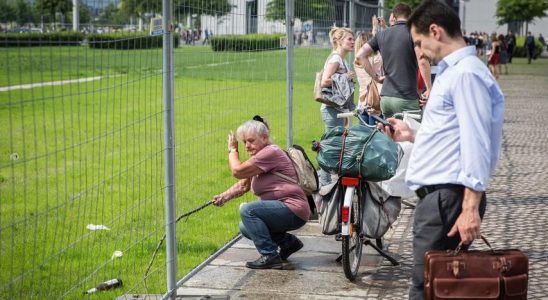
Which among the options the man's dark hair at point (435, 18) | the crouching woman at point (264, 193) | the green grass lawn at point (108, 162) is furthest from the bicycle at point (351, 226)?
the man's dark hair at point (435, 18)

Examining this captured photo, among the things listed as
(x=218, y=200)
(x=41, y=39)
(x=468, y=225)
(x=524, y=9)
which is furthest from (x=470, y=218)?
(x=524, y=9)

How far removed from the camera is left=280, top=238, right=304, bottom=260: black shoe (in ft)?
23.6

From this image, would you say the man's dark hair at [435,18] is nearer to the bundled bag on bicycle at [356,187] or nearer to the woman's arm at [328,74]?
the bundled bag on bicycle at [356,187]

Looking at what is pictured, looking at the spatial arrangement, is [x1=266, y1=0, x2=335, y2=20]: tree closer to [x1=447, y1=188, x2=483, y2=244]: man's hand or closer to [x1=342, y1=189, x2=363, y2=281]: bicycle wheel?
[x1=342, y1=189, x2=363, y2=281]: bicycle wheel

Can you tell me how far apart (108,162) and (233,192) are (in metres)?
6.21

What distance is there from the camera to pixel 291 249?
7191 millimetres

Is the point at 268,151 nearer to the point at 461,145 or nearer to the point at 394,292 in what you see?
the point at 394,292

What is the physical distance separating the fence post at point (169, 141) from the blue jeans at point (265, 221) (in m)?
1.00

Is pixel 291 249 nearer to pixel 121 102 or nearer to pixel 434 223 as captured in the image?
pixel 121 102

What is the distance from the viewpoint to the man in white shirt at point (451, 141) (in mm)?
4109

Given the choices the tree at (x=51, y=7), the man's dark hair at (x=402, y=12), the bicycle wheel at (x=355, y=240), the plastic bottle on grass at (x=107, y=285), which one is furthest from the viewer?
the man's dark hair at (x=402, y=12)

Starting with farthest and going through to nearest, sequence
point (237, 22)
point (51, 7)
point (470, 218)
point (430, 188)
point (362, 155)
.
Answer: point (237, 22)
point (362, 155)
point (430, 188)
point (470, 218)
point (51, 7)

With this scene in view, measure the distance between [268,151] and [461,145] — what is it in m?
2.78

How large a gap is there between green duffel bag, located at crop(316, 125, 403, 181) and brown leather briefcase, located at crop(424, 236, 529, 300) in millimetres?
2384
